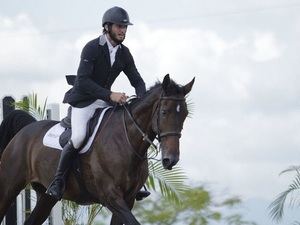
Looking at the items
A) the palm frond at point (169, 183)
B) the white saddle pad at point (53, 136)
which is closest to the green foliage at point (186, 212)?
the palm frond at point (169, 183)

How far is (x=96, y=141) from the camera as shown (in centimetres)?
945

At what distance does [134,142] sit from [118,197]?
60 cm

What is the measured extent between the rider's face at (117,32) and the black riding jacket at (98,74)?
0.12 meters

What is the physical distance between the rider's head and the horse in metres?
0.70

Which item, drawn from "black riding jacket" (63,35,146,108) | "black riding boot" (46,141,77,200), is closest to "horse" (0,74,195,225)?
"black riding boot" (46,141,77,200)

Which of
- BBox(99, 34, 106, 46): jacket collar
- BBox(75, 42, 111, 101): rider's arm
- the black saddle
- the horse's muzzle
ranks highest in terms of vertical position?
BBox(99, 34, 106, 46): jacket collar

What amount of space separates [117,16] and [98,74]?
68cm

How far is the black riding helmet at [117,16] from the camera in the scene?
934cm

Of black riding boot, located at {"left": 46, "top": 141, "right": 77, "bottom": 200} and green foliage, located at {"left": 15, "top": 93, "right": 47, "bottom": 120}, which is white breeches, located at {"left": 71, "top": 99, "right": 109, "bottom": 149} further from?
green foliage, located at {"left": 15, "top": 93, "right": 47, "bottom": 120}

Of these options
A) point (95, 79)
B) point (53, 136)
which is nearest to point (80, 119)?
point (95, 79)

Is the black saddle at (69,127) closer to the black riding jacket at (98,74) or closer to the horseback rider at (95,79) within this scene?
the horseback rider at (95,79)

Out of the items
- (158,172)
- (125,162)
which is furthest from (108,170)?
(158,172)

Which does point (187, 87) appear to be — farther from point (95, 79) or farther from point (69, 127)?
point (69, 127)

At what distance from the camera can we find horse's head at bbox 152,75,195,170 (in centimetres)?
848
